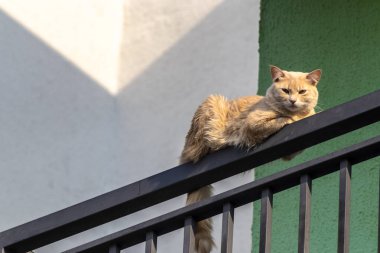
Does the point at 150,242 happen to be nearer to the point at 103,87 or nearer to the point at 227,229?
the point at 227,229

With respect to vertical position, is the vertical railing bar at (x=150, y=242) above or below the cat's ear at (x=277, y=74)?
below

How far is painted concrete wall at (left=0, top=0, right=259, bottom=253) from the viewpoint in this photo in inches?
199

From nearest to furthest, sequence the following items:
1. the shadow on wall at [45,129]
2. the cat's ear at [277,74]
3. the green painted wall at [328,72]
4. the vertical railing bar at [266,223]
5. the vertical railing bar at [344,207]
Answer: the vertical railing bar at [344,207] → the vertical railing bar at [266,223] → the cat's ear at [277,74] → the green painted wall at [328,72] → the shadow on wall at [45,129]

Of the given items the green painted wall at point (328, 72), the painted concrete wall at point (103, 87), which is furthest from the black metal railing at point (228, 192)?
the painted concrete wall at point (103, 87)

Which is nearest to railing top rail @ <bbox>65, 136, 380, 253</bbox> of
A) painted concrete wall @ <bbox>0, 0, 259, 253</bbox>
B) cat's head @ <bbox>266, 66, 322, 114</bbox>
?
cat's head @ <bbox>266, 66, 322, 114</bbox>

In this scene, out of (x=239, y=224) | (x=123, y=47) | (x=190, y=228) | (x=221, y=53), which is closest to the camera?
(x=190, y=228)

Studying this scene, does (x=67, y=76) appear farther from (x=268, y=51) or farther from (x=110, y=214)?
(x=110, y=214)

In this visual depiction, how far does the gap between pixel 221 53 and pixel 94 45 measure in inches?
27.1

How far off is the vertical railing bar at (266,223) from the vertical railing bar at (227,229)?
8 centimetres

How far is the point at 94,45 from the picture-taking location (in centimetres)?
544

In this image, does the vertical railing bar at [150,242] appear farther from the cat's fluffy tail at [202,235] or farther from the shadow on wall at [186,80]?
the shadow on wall at [186,80]

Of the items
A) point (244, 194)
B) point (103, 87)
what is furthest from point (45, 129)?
point (244, 194)

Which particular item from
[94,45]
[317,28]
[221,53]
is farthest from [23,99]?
[317,28]

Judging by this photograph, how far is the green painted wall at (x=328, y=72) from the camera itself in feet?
15.1
